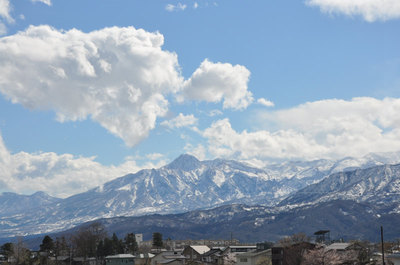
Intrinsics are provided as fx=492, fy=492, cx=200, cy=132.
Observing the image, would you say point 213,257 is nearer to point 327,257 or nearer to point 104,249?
point 104,249

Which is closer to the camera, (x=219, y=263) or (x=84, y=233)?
(x=219, y=263)

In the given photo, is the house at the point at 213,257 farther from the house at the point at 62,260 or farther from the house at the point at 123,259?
the house at the point at 62,260

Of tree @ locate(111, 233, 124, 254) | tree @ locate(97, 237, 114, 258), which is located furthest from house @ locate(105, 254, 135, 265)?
tree @ locate(111, 233, 124, 254)

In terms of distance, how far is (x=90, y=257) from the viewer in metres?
191

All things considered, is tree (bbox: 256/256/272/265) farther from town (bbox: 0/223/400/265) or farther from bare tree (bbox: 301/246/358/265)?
bare tree (bbox: 301/246/358/265)

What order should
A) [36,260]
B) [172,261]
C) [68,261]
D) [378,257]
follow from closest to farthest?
[378,257]
[172,261]
[36,260]
[68,261]

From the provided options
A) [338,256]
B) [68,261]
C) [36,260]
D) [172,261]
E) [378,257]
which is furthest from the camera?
[68,261]

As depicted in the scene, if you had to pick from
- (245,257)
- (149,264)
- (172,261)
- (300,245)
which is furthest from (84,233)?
(300,245)

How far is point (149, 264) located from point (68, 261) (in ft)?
108

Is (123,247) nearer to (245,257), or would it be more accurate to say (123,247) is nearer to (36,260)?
(36,260)

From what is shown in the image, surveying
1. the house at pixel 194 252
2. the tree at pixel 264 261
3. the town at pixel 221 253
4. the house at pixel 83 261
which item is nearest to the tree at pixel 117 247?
the town at pixel 221 253

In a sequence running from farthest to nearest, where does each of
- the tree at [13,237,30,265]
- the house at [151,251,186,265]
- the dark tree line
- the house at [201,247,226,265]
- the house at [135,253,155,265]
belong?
the dark tree line → the house at [135,253,155,265] → the house at [201,247,226,265] → the tree at [13,237,30,265] → the house at [151,251,186,265]

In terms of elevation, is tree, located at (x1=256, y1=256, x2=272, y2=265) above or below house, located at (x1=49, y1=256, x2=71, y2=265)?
above

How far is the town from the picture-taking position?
113500 mm
